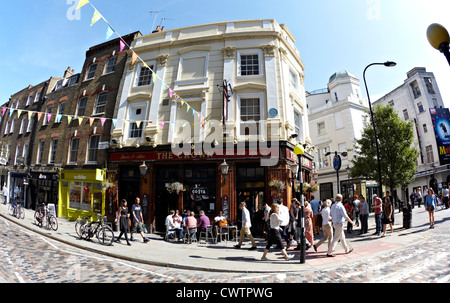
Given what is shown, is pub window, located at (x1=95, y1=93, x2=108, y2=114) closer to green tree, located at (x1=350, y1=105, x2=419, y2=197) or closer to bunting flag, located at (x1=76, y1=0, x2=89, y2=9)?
bunting flag, located at (x1=76, y1=0, x2=89, y2=9)

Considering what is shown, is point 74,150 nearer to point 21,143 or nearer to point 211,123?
point 21,143

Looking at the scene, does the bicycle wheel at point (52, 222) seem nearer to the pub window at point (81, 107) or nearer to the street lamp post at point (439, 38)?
the pub window at point (81, 107)

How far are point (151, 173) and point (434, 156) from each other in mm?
33284

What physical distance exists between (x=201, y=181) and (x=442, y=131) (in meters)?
29.3

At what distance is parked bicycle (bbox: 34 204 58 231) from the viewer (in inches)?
476

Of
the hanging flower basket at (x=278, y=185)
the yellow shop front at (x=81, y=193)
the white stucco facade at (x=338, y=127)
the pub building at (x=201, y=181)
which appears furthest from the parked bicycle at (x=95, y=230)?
the white stucco facade at (x=338, y=127)

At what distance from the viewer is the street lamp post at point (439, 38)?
3234mm

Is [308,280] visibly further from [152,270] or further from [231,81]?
[231,81]

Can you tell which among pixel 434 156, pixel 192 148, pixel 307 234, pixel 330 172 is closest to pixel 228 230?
pixel 307 234

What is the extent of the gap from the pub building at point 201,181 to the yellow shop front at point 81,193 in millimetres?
1537

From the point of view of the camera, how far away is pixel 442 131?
85.0 feet

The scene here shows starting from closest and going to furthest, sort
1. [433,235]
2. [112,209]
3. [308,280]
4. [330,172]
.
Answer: [308,280] < [433,235] < [112,209] < [330,172]

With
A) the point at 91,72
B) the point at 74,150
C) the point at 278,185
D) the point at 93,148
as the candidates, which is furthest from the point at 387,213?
the point at 91,72
